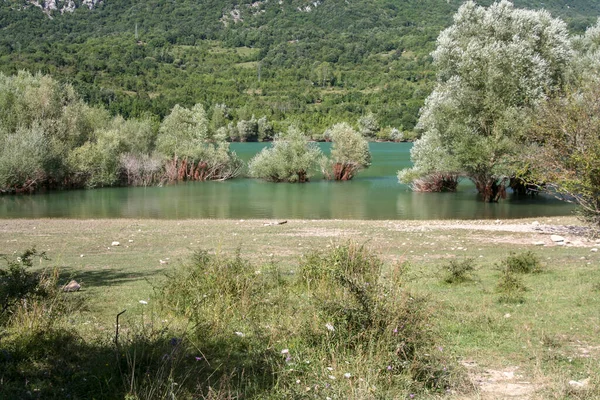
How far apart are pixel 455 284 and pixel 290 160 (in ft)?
151

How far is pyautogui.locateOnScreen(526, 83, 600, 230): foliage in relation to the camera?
55.8 ft

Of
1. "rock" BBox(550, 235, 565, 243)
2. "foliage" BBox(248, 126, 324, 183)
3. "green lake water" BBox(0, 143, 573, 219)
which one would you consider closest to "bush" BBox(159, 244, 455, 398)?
"rock" BBox(550, 235, 565, 243)

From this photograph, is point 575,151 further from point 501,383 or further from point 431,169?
point 431,169

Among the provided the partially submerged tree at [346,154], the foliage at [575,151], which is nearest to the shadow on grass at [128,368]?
the foliage at [575,151]

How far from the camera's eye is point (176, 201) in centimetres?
4141

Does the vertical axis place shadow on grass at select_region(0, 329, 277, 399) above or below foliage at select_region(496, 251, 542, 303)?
above

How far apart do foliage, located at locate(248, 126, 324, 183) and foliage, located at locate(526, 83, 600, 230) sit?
38011 millimetres

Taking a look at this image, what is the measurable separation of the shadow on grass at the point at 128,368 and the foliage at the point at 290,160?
4967cm

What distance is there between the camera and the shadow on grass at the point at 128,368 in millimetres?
5254

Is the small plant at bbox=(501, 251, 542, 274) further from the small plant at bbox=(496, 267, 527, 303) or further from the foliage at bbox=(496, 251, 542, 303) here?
the small plant at bbox=(496, 267, 527, 303)

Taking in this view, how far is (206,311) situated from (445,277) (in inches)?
224

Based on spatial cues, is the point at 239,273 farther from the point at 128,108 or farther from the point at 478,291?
the point at 128,108

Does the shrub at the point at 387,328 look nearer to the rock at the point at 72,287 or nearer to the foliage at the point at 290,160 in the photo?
the rock at the point at 72,287

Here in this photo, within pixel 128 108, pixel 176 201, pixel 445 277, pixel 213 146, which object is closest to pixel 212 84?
pixel 128 108
